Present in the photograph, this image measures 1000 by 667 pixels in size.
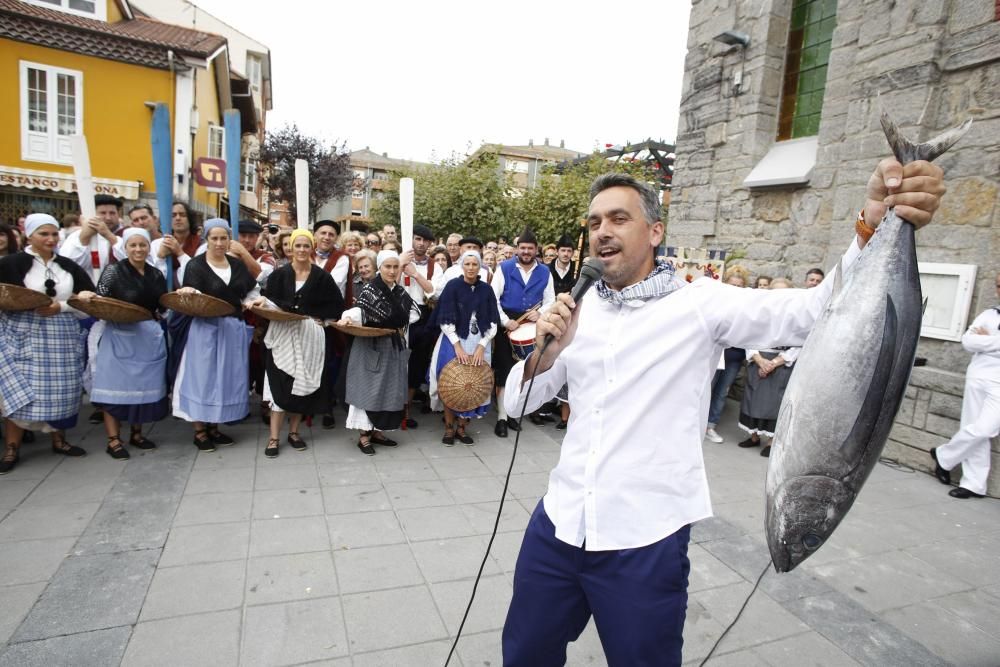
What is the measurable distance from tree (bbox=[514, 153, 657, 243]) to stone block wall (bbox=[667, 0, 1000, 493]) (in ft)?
29.0

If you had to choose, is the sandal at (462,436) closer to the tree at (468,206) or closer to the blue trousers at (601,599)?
the blue trousers at (601,599)

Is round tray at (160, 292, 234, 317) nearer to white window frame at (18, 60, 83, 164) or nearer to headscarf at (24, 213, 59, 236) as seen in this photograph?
headscarf at (24, 213, 59, 236)

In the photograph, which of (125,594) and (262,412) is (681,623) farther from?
(262,412)

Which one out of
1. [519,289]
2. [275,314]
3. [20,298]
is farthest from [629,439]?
[519,289]

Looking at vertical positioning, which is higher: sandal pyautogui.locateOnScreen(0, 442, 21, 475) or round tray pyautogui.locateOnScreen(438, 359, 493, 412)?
round tray pyautogui.locateOnScreen(438, 359, 493, 412)

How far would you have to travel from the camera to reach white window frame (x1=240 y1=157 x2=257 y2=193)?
2458cm

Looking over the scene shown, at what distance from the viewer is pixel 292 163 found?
81.1 ft

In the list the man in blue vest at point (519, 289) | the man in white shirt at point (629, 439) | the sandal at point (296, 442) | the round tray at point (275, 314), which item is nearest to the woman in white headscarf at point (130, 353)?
the round tray at point (275, 314)

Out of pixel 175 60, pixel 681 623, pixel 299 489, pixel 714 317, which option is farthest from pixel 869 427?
pixel 175 60

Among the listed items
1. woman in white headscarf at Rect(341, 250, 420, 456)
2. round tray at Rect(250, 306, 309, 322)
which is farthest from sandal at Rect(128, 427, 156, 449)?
woman in white headscarf at Rect(341, 250, 420, 456)

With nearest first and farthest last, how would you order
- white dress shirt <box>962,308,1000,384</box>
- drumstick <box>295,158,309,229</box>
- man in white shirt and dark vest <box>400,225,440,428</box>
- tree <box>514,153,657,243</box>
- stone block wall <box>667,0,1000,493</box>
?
white dress shirt <box>962,308,1000,384</box> → stone block wall <box>667,0,1000,493</box> → drumstick <box>295,158,309,229</box> → man in white shirt and dark vest <box>400,225,440,428</box> → tree <box>514,153,657,243</box>

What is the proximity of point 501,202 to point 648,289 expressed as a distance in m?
18.7

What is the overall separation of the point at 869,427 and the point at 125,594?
351 cm

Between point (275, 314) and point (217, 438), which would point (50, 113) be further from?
point (275, 314)
